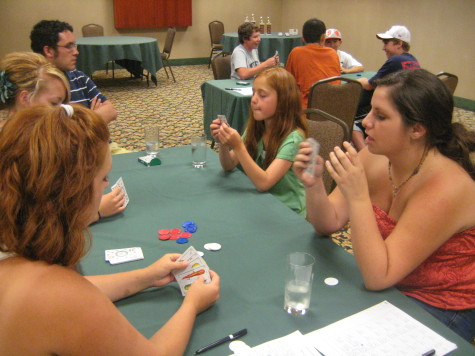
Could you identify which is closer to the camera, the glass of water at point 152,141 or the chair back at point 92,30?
the glass of water at point 152,141

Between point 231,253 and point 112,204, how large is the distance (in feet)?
1.74

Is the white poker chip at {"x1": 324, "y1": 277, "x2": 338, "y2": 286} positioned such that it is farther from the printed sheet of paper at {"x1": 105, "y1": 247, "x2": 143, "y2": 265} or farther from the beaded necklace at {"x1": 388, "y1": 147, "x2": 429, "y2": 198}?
the printed sheet of paper at {"x1": 105, "y1": 247, "x2": 143, "y2": 265}

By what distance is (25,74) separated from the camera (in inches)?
82.5

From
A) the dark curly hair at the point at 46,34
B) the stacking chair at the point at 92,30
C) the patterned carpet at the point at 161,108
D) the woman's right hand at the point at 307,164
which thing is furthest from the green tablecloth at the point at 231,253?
the stacking chair at the point at 92,30

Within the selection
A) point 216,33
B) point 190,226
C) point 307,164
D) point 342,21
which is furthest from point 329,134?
point 216,33

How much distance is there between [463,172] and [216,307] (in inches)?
35.0

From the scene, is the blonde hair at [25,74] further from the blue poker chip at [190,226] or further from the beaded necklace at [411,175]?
the beaded necklace at [411,175]

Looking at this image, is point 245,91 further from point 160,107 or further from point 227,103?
point 160,107

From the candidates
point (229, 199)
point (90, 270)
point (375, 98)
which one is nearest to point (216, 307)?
point (90, 270)

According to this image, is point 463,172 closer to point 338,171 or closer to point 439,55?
point 338,171

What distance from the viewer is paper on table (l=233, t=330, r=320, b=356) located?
0.99m

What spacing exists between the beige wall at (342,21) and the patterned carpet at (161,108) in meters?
0.86

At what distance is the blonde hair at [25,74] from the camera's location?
6.84 ft

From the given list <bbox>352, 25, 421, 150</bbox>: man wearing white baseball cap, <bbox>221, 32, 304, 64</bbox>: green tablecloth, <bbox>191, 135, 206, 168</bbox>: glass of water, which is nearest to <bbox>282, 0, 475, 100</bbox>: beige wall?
<bbox>221, 32, 304, 64</bbox>: green tablecloth
